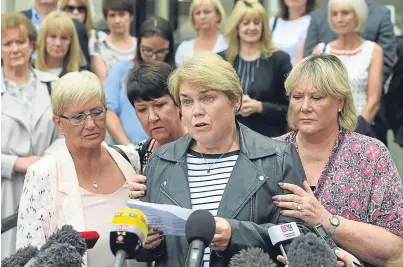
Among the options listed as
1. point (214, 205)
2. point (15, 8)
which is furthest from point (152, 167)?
point (15, 8)

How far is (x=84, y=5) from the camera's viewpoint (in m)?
7.53

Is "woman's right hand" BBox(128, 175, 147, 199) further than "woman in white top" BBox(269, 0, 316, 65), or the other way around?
"woman in white top" BBox(269, 0, 316, 65)

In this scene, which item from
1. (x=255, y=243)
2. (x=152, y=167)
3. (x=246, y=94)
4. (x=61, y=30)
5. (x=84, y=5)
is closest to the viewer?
(x=255, y=243)

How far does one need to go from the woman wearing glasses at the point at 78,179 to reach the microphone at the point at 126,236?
0.91 m

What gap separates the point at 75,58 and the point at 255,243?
371cm

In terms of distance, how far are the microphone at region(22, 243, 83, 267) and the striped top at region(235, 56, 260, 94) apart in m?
3.38

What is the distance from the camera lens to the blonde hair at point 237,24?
21.1 feet

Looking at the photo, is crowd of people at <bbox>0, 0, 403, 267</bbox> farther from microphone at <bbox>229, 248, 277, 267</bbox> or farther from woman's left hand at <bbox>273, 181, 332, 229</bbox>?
microphone at <bbox>229, 248, 277, 267</bbox>

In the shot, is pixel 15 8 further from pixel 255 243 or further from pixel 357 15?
pixel 255 243

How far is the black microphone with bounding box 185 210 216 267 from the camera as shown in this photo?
295 cm

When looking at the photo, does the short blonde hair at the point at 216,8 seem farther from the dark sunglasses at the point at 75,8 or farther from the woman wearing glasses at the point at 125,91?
the dark sunglasses at the point at 75,8

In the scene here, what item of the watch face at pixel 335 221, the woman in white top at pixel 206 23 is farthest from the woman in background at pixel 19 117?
the watch face at pixel 335 221

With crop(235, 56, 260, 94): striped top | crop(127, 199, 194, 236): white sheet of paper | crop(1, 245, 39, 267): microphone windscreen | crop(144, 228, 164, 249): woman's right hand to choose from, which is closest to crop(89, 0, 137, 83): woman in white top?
crop(235, 56, 260, 94): striped top

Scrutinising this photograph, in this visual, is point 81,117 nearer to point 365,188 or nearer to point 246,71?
point 365,188
